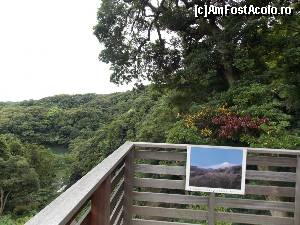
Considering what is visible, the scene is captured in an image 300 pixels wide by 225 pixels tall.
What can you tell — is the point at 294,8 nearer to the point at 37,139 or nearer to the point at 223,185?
the point at 223,185

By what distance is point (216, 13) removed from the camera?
8.45 meters

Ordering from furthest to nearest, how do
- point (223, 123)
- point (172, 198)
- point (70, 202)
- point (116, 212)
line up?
1. point (223, 123)
2. point (172, 198)
3. point (116, 212)
4. point (70, 202)

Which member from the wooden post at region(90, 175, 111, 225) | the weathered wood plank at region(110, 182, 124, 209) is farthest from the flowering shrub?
the wooden post at region(90, 175, 111, 225)

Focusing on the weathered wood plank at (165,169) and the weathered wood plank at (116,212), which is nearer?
the weathered wood plank at (116,212)

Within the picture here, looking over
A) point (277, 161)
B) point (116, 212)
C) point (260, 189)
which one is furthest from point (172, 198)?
point (277, 161)

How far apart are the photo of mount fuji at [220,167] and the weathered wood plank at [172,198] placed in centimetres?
20

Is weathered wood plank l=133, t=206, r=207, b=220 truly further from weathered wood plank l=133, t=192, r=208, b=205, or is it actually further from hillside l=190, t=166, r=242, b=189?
hillside l=190, t=166, r=242, b=189

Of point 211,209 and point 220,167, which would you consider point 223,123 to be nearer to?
point 211,209

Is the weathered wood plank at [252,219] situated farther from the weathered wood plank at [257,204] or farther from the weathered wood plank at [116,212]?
the weathered wood plank at [116,212]

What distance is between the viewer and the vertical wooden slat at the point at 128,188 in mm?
2873

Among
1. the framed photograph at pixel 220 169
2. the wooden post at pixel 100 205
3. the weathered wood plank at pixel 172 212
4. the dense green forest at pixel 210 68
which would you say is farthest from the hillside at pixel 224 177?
the dense green forest at pixel 210 68

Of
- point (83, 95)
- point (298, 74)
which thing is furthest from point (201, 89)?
point (83, 95)

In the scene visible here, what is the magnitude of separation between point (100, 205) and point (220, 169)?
3.71ft

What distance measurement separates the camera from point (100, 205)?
5.94 ft
